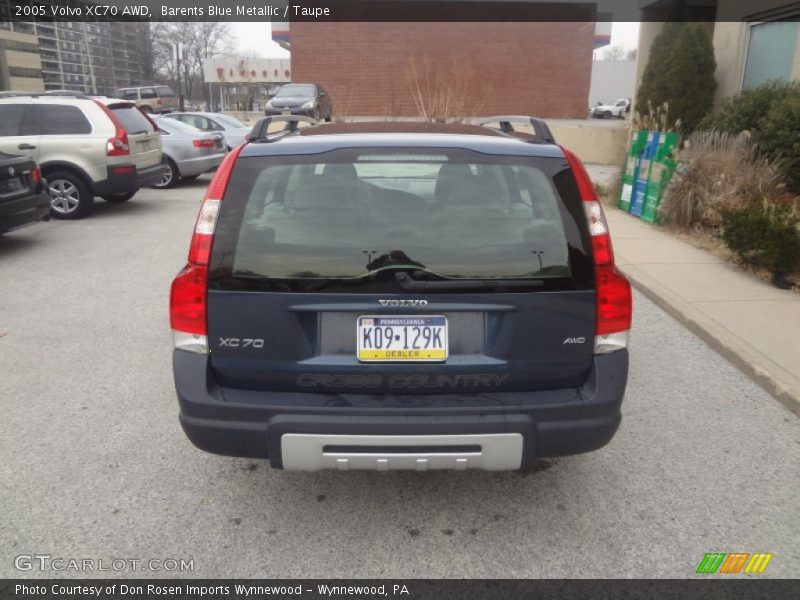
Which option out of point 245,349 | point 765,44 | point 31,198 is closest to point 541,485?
point 245,349

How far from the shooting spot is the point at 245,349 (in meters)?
2.64

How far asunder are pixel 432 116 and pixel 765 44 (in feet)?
30.8

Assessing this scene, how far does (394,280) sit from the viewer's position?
2.57 m

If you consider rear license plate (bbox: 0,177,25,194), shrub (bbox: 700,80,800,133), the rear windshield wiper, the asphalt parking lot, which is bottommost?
the asphalt parking lot

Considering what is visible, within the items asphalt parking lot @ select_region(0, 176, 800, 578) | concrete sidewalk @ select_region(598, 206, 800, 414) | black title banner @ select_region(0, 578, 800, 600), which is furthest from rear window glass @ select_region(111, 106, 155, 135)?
black title banner @ select_region(0, 578, 800, 600)

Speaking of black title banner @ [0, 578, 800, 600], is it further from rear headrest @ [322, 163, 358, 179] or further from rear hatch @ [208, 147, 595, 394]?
rear headrest @ [322, 163, 358, 179]

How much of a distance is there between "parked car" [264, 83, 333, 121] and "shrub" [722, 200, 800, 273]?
18.5 meters

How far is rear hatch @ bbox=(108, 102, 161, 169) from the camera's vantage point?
11008 millimetres

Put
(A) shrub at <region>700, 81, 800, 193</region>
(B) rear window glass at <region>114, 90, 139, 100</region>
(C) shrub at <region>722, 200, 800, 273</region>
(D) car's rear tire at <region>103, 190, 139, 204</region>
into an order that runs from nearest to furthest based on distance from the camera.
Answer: (C) shrub at <region>722, 200, 800, 273</region>
(A) shrub at <region>700, 81, 800, 193</region>
(D) car's rear tire at <region>103, 190, 139, 204</region>
(B) rear window glass at <region>114, 90, 139, 100</region>

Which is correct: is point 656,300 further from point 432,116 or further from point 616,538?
point 432,116

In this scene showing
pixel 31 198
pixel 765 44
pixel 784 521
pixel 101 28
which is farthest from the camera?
pixel 101 28

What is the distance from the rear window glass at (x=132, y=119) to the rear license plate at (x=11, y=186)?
306 centimetres

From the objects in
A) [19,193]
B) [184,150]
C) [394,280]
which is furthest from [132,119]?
[394,280]

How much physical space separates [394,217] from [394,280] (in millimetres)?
279
